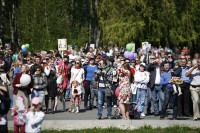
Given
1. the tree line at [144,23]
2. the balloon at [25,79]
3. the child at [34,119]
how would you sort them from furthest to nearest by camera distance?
the tree line at [144,23], the balloon at [25,79], the child at [34,119]

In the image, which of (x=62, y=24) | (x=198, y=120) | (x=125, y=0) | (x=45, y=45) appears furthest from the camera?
(x=125, y=0)

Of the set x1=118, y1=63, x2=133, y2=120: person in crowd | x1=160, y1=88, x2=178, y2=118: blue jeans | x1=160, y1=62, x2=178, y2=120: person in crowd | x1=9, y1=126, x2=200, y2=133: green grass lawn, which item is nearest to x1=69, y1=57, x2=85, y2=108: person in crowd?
x1=118, y1=63, x2=133, y2=120: person in crowd

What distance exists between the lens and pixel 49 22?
32.6 m

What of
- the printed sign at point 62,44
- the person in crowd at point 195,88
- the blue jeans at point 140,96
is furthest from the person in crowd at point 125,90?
the printed sign at point 62,44

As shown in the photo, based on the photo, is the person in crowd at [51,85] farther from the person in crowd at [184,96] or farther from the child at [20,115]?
the child at [20,115]

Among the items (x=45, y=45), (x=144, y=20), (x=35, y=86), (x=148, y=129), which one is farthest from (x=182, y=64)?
(x=144, y=20)

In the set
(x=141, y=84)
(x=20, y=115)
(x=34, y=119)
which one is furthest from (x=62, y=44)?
(x=34, y=119)

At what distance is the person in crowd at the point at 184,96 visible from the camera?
51.3 feet

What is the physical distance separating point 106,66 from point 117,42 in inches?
956

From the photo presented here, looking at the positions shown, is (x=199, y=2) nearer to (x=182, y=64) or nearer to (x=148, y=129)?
(x=182, y=64)

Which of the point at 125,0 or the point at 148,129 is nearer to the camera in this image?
the point at 148,129

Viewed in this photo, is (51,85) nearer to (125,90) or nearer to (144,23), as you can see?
(125,90)

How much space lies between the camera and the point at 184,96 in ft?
52.2

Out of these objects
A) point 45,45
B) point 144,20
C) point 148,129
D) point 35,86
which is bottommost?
point 148,129
